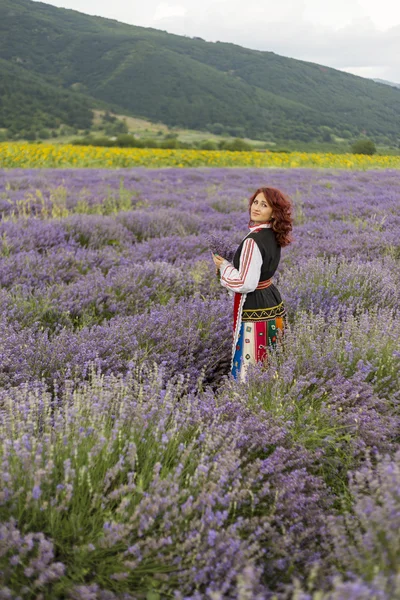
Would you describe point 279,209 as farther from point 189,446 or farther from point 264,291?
point 189,446

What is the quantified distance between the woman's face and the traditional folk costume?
5 cm

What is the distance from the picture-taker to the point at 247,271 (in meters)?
2.61

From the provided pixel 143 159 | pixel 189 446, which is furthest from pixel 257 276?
pixel 143 159

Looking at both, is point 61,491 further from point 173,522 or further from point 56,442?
point 173,522

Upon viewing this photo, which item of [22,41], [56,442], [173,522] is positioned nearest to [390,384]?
[173,522]

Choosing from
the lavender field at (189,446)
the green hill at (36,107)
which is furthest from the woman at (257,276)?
the green hill at (36,107)

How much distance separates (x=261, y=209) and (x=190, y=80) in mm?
110466

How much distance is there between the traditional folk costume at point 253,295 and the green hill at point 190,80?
7014 cm

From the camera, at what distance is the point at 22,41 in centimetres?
11669

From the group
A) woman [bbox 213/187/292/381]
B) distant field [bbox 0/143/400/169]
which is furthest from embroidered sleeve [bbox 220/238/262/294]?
distant field [bbox 0/143/400/169]

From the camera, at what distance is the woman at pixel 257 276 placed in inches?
104

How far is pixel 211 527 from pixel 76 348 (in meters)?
1.54

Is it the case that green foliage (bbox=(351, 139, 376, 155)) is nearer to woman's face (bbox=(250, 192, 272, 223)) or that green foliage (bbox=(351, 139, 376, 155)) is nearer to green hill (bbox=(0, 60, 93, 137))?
green hill (bbox=(0, 60, 93, 137))

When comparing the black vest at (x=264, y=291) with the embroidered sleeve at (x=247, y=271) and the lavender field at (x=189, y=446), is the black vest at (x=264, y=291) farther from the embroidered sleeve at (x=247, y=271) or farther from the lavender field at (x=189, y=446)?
the lavender field at (x=189, y=446)
